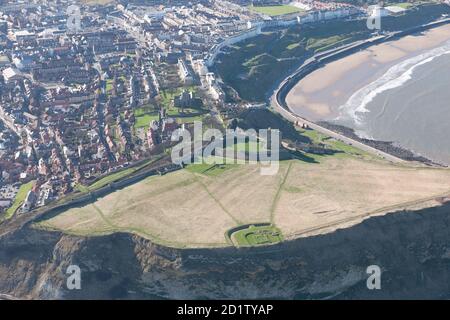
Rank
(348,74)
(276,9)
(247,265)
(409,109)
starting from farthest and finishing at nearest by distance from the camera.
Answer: (276,9)
(348,74)
(409,109)
(247,265)

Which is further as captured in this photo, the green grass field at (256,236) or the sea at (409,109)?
the sea at (409,109)

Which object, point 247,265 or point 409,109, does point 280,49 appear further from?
point 247,265

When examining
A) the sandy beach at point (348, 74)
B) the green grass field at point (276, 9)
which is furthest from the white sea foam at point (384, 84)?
the green grass field at point (276, 9)

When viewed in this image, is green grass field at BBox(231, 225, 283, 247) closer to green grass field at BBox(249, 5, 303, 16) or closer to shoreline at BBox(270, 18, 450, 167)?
shoreline at BBox(270, 18, 450, 167)

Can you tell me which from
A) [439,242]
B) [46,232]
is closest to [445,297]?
[439,242]

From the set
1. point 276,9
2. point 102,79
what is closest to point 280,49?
point 276,9

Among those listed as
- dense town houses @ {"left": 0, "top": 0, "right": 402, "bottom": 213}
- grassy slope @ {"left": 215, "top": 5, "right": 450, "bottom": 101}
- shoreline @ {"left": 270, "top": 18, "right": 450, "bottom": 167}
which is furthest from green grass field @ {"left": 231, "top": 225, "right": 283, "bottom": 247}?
grassy slope @ {"left": 215, "top": 5, "right": 450, "bottom": 101}

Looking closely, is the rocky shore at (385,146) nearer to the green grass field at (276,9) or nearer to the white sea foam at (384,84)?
the white sea foam at (384,84)
